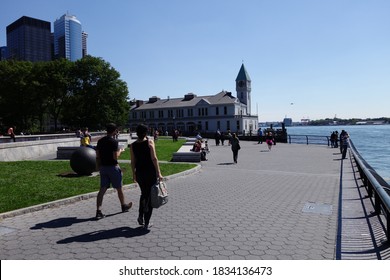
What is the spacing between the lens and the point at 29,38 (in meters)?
104

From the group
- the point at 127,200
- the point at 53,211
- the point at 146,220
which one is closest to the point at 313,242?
the point at 146,220

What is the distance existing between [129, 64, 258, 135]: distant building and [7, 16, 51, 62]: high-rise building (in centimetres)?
4278

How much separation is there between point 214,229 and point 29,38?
117018 millimetres

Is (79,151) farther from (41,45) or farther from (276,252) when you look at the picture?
(41,45)

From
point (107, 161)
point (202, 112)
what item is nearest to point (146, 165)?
point (107, 161)

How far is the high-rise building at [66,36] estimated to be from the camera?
12512 cm

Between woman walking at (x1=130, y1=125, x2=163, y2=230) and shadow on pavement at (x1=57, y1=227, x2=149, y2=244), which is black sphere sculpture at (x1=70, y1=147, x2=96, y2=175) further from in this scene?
woman walking at (x1=130, y1=125, x2=163, y2=230)

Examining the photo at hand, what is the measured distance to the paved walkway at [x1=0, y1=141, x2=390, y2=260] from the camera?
470cm

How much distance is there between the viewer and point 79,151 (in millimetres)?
11797

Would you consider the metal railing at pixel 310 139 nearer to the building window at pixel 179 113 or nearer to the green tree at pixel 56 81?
the building window at pixel 179 113

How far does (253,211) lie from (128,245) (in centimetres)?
318

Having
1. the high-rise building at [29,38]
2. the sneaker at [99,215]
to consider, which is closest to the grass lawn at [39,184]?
the sneaker at [99,215]

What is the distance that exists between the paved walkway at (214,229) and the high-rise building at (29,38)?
346ft

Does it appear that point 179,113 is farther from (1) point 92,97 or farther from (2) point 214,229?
(2) point 214,229
